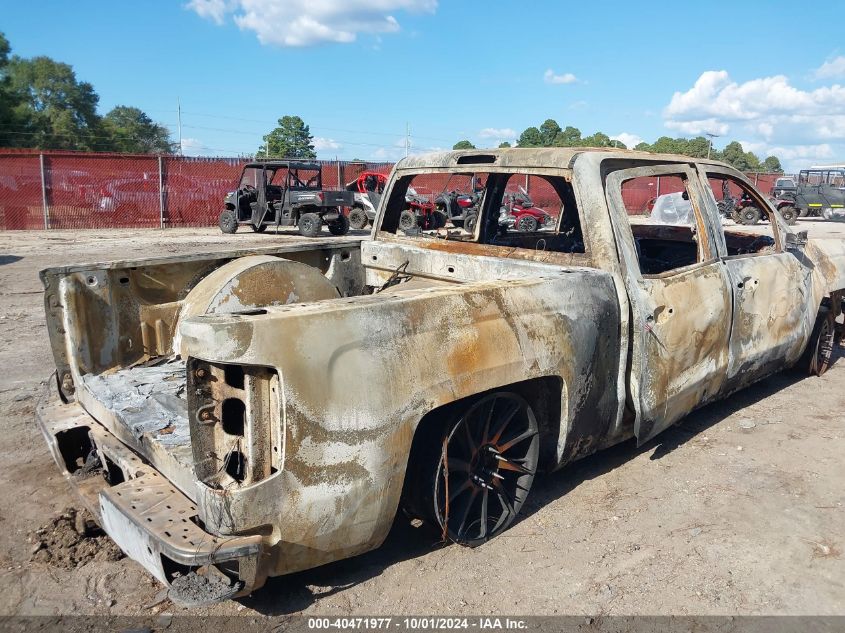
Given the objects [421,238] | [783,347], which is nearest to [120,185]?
[421,238]

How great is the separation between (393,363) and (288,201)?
53.7 feet

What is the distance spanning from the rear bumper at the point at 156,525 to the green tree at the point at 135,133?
55.5 meters

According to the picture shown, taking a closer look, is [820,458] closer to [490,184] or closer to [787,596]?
[787,596]

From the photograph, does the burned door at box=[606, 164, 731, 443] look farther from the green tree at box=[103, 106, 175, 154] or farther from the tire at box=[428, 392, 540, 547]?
the green tree at box=[103, 106, 175, 154]

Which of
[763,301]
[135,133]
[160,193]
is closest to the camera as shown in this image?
[763,301]

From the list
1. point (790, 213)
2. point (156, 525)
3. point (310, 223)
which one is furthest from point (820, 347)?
point (790, 213)

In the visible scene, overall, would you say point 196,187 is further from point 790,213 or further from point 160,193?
point 790,213

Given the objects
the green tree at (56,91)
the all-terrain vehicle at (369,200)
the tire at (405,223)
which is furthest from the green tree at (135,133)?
the tire at (405,223)

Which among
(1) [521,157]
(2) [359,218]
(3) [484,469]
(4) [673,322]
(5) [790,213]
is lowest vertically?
(3) [484,469]

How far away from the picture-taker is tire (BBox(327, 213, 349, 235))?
725 inches

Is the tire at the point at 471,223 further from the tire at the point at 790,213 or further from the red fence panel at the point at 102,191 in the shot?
the tire at the point at 790,213

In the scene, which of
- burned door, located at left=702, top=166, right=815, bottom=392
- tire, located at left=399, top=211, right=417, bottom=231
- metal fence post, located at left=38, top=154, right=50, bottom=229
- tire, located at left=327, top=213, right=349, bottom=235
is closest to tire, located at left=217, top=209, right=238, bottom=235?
tire, located at left=327, top=213, right=349, bottom=235

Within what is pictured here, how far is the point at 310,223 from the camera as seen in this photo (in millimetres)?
17922

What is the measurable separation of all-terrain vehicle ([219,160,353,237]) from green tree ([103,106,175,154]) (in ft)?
129
